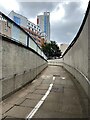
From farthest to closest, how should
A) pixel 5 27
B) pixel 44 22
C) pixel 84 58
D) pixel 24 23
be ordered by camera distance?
pixel 44 22 < pixel 24 23 < pixel 84 58 < pixel 5 27

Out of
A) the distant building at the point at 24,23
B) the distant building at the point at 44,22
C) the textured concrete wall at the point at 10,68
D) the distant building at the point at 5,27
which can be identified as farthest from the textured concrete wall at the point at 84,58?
the distant building at the point at 44,22

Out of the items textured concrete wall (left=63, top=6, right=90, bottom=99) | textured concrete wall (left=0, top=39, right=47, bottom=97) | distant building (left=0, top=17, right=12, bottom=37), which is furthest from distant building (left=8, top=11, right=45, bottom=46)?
distant building (left=0, top=17, right=12, bottom=37)

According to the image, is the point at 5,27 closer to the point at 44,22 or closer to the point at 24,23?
the point at 24,23

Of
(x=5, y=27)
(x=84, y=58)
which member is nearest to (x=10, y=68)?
(x=5, y=27)

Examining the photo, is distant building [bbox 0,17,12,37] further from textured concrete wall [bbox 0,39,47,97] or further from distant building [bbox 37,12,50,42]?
distant building [bbox 37,12,50,42]

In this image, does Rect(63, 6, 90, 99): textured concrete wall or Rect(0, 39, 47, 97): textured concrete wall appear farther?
Rect(63, 6, 90, 99): textured concrete wall

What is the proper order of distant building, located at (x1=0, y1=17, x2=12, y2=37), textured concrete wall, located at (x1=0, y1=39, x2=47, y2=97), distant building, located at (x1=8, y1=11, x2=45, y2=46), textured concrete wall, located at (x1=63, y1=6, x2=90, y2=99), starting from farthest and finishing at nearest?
distant building, located at (x1=8, y1=11, x2=45, y2=46) → textured concrete wall, located at (x1=63, y1=6, x2=90, y2=99) → distant building, located at (x1=0, y1=17, x2=12, y2=37) → textured concrete wall, located at (x1=0, y1=39, x2=47, y2=97)

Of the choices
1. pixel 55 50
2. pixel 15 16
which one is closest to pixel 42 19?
pixel 55 50

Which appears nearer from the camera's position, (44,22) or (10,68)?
(10,68)

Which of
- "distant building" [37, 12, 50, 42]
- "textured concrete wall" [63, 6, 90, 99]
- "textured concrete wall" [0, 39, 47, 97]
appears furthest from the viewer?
"distant building" [37, 12, 50, 42]

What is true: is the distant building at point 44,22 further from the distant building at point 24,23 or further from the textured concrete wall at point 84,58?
the textured concrete wall at point 84,58

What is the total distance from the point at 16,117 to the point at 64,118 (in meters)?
1.34

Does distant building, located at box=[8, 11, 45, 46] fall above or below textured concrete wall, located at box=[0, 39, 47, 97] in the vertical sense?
above

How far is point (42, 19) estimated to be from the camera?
512 feet
